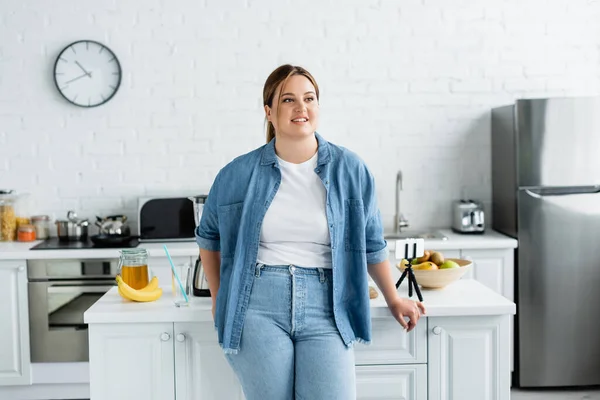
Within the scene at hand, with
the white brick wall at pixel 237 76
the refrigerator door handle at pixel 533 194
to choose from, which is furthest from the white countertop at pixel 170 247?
the white brick wall at pixel 237 76

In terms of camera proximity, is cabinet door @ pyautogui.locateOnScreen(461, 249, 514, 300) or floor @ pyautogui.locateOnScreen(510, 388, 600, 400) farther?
cabinet door @ pyautogui.locateOnScreen(461, 249, 514, 300)

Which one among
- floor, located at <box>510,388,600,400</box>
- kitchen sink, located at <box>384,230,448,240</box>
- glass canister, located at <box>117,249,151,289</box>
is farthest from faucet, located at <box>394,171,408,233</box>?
glass canister, located at <box>117,249,151,289</box>

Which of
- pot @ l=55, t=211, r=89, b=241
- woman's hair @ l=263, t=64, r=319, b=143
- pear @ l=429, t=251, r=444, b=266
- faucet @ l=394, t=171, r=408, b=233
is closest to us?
woman's hair @ l=263, t=64, r=319, b=143

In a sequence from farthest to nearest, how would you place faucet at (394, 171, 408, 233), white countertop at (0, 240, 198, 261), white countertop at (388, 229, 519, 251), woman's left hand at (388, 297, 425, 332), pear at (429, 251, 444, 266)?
faucet at (394, 171, 408, 233) < white countertop at (388, 229, 519, 251) < white countertop at (0, 240, 198, 261) < pear at (429, 251, 444, 266) < woman's left hand at (388, 297, 425, 332)

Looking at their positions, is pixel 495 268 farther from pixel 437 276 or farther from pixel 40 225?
pixel 40 225

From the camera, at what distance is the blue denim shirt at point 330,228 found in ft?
7.38

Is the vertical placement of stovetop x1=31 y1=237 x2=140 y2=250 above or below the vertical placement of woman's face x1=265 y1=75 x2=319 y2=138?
below

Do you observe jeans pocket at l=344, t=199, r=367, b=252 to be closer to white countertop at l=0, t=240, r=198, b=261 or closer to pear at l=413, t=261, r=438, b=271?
pear at l=413, t=261, r=438, b=271

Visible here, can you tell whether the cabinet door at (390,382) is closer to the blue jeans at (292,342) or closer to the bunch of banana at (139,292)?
the blue jeans at (292,342)

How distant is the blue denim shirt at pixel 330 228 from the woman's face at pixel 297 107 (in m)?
0.09

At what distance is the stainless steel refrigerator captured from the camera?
13.4 ft

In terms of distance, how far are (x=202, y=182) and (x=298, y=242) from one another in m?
2.42

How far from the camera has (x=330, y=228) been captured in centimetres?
225

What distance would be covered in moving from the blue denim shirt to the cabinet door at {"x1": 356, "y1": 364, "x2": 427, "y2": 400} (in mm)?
295
